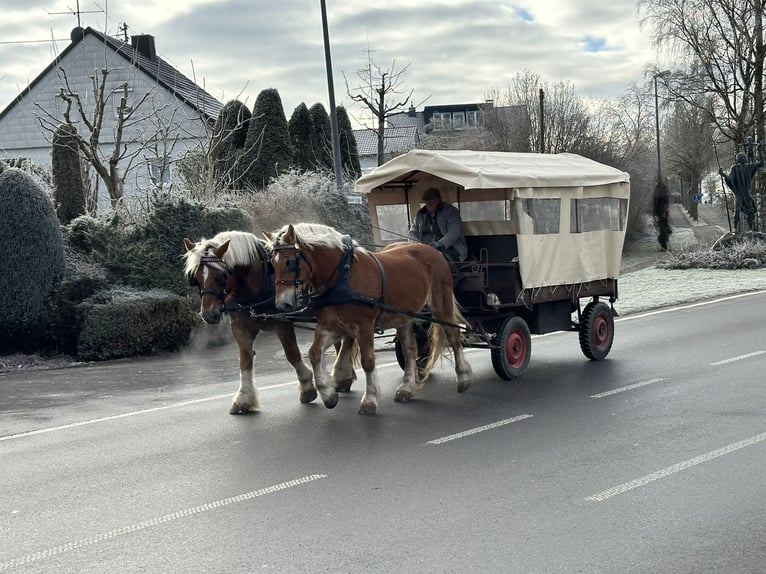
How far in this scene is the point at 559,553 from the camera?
16.1ft

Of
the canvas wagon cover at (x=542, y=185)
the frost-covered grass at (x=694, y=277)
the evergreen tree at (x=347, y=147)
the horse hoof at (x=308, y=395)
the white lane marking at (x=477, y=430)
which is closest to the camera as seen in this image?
the white lane marking at (x=477, y=430)

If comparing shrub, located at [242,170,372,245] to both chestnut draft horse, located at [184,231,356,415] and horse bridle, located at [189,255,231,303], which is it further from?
horse bridle, located at [189,255,231,303]

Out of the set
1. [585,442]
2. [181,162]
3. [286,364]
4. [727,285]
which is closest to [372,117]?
[181,162]

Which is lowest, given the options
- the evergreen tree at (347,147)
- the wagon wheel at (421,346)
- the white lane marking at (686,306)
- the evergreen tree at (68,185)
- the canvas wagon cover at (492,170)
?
the white lane marking at (686,306)

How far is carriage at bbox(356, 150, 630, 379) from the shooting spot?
33.7ft

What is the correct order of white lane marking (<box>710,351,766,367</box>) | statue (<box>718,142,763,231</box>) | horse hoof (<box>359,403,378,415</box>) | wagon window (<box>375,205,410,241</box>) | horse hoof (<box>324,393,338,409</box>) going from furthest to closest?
statue (<box>718,142,763,231</box>) < wagon window (<box>375,205,410,241</box>) < white lane marking (<box>710,351,766,367</box>) < horse hoof (<box>359,403,378,415</box>) < horse hoof (<box>324,393,338,409</box>)

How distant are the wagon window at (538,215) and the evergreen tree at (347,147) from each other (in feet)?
65.9

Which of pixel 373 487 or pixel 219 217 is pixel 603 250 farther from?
pixel 219 217

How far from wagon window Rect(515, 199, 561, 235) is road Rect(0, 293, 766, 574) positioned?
66.1 inches

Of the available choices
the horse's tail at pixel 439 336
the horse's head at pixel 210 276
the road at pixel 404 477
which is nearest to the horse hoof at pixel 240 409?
the road at pixel 404 477

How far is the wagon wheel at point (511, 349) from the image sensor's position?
10250mm

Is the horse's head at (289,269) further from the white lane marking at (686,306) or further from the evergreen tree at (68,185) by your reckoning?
the evergreen tree at (68,185)

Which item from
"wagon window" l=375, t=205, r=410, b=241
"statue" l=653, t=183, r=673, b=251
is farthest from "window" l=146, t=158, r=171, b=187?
"statue" l=653, t=183, r=673, b=251

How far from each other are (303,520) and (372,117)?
91.9 ft
